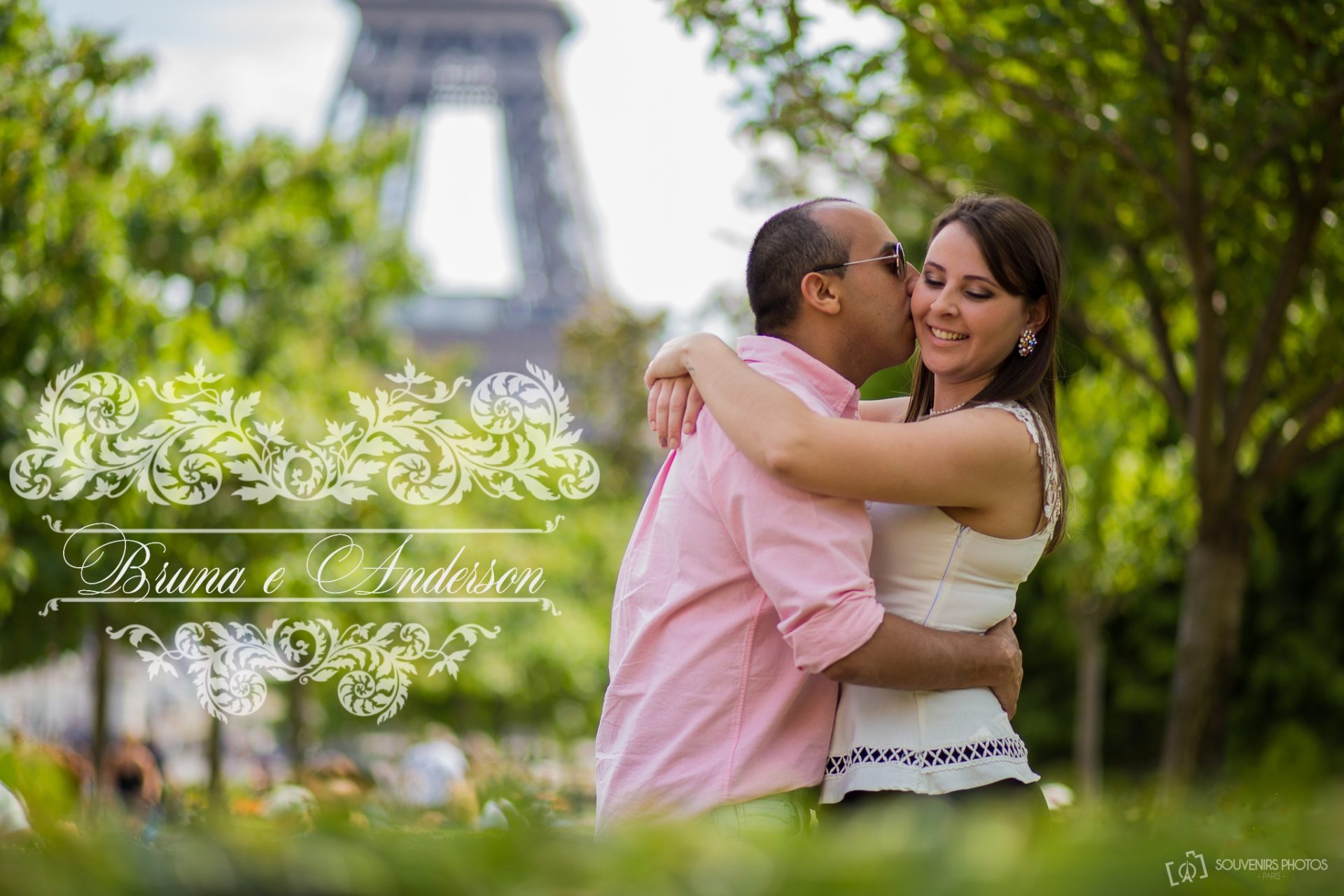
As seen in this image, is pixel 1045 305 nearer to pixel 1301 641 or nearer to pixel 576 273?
pixel 1301 641

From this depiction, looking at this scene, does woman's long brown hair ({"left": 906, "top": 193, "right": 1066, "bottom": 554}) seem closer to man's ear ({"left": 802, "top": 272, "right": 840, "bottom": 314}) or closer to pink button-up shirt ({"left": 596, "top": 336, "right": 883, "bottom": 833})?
man's ear ({"left": 802, "top": 272, "right": 840, "bottom": 314})

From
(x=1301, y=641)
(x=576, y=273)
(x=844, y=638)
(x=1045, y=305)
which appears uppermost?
(x=576, y=273)

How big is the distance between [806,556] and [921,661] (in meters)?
0.26

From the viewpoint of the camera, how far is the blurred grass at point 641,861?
3.09 feet

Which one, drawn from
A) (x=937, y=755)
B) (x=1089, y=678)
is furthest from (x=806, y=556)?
(x=1089, y=678)

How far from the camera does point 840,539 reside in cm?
209

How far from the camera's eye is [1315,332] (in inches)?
242

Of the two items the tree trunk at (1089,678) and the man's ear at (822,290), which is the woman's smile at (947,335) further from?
the tree trunk at (1089,678)

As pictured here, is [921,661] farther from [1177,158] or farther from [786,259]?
[1177,158]

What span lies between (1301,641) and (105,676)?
11117mm

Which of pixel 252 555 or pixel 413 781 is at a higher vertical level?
pixel 252 555

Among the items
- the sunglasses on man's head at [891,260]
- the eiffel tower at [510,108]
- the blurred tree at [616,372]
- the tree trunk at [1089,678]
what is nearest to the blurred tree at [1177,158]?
the sunglasses on man's head at [891,260]

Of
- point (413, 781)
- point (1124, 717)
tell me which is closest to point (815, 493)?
point (413, 781)

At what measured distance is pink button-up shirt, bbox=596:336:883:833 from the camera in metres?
2.05
